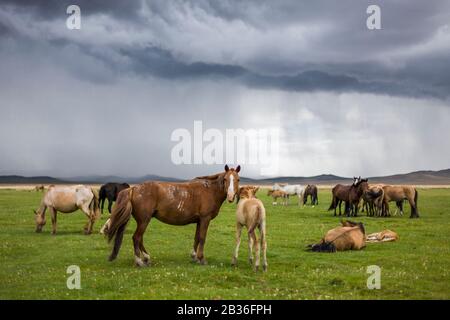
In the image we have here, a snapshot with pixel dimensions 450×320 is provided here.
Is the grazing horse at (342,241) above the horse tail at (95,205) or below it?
below

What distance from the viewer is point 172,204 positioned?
47.1ft

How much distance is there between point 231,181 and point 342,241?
5996 mm

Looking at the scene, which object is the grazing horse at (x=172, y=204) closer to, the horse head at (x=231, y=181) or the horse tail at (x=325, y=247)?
the horse head at (x=231, y=181)

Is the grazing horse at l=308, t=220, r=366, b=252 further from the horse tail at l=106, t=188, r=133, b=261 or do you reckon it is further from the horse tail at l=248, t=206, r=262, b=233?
the horse tail at l=106, t=188, r=133, b=261

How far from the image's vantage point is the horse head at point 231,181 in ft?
44.9

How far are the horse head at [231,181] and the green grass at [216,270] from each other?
7.18 ft

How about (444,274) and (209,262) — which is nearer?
(444,274)

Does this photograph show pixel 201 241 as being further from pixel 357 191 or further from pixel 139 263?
pixel 357 191

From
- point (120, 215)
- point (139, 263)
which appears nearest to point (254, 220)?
point (139, 263)

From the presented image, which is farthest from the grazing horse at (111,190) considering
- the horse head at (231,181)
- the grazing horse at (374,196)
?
the horse head at (231,181)
